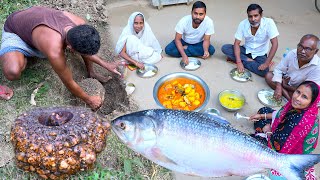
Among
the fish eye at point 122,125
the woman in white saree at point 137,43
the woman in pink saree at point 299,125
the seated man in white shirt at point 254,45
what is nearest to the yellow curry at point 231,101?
the seated man in white shirt at point 254,45

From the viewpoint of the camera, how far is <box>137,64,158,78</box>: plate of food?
5.11 metres

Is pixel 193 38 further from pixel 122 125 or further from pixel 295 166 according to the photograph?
pixel 122 125

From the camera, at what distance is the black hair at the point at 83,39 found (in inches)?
131

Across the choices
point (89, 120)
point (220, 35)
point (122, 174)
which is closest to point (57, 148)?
point (89, 120)

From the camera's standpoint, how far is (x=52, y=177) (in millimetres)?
2609

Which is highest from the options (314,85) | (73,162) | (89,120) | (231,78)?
(314,85)

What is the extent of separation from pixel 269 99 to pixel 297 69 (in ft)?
1.86

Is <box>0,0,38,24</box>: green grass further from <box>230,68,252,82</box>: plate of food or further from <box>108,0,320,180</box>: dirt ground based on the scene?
<box>230,68,252,82</box>: plate of food

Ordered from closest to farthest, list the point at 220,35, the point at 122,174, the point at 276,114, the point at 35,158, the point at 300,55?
the point at 35,158, the point at 122,174, the point at 276,114, the point at 300,55, the point at 220,35

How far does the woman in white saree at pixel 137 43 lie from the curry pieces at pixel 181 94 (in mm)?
629

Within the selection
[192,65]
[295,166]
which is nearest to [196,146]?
[295,166]

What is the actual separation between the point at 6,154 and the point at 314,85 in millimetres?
2885

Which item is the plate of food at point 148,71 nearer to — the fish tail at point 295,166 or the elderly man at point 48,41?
the elderly man at point 48,41

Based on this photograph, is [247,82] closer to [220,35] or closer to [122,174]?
[220,35]
